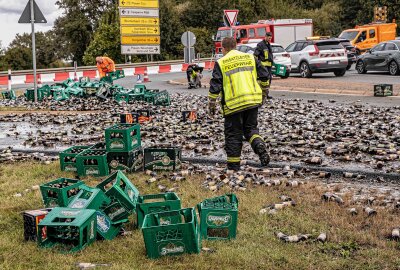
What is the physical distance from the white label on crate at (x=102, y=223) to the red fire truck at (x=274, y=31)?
35.9 m

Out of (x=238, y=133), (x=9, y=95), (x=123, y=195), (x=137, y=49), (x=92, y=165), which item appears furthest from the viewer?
(x=137, y=49)

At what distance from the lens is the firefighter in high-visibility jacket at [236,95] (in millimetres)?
8719

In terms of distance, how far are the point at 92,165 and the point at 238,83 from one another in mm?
2390

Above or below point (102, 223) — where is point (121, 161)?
above

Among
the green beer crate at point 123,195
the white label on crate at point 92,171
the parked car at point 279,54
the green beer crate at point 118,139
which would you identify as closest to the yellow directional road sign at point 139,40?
the parked car at point 279,54

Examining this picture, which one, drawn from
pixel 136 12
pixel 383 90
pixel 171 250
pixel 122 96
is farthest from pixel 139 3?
pixel 171 250

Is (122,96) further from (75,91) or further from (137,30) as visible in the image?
(137,30)

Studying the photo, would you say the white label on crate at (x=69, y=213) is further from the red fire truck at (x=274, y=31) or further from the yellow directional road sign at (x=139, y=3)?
the red fire truck at (x=274, y=31)

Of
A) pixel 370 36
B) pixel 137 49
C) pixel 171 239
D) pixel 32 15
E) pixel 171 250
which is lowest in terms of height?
pixel 171 250

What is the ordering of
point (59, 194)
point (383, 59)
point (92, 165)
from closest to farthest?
point (59, 194)
point (92, 165)
point (383, 59)

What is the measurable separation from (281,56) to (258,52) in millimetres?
11817

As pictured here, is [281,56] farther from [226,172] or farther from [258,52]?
[226,172]

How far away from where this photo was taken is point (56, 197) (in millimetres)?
6598

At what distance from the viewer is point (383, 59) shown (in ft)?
93.8
